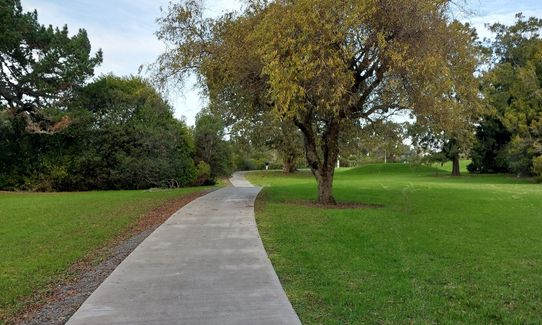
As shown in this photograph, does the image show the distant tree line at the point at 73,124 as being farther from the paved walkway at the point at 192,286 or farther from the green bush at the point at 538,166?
the green bush at the point at 538,166

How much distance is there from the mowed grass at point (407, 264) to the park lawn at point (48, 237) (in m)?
3.30

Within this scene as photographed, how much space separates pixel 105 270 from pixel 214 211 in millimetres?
6711

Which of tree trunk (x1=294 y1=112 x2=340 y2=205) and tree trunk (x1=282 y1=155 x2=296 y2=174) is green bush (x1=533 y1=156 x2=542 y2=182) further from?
tree trunk (x1=294 y1=112 x2=340 y2=205)

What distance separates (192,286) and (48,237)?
556 centimetres

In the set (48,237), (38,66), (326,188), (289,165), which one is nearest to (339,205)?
(326,188)

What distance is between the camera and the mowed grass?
5.22 m

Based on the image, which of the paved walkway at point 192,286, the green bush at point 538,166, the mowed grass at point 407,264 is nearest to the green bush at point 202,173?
the mowed grass at point 407,264

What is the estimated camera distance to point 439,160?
47.0 m

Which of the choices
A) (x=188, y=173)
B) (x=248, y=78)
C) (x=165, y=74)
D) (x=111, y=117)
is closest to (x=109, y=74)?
(x=111, y=117)

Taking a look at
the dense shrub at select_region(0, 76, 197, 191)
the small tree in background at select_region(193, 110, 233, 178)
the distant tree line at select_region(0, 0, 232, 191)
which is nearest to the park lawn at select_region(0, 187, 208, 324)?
the distant tree line at select_region(0, 0, 232, 191)

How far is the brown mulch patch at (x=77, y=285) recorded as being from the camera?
5176 millimetres

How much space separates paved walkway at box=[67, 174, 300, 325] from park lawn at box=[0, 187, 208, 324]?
1010 mm

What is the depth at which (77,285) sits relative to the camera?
21.1 ft

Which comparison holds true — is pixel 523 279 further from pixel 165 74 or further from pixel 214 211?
pixel 165 74
